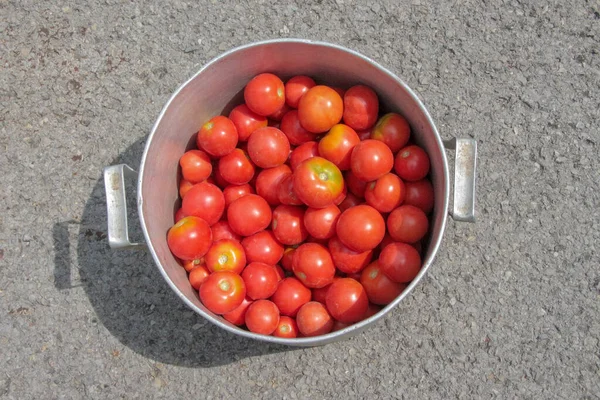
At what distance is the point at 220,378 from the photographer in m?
2.08

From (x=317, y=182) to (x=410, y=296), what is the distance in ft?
2.41

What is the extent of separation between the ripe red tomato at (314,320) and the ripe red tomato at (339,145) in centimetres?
45

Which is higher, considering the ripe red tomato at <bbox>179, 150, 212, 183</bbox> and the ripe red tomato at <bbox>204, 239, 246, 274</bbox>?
the ripe red tomato at <bbox>179, 150, 212, 183</bbox>

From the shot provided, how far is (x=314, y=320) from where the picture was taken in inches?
65.1

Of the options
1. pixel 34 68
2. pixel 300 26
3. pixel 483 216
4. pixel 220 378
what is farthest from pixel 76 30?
pixel 483 216

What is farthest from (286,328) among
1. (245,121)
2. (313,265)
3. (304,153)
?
(245,121)

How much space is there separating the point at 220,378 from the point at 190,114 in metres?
0.99

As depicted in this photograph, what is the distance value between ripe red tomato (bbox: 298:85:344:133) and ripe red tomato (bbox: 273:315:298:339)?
61 cm

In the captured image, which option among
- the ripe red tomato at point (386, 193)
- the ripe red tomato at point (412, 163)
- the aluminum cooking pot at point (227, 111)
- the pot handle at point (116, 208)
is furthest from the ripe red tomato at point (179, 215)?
the ripe red tomato at point (412, 163)

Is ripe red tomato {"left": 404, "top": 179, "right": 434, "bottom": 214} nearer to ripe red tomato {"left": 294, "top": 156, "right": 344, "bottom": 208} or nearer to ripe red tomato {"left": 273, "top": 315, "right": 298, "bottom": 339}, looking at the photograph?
ripe red tomato {"left": 294, "top": 156, "right": 344, "bottom": 208}

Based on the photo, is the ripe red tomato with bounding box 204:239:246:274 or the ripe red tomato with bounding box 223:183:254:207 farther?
the ripe red tomato with bounding box 223:183:254:207

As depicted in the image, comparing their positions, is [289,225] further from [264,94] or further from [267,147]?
[264,94]

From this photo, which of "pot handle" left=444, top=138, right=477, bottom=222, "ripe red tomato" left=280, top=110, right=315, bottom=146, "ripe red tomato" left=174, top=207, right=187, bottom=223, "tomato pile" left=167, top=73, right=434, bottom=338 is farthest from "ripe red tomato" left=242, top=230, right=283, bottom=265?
"pot handle" left=444, top=138, right=477, bottom=222

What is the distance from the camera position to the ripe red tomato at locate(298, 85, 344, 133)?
67.6 inches
